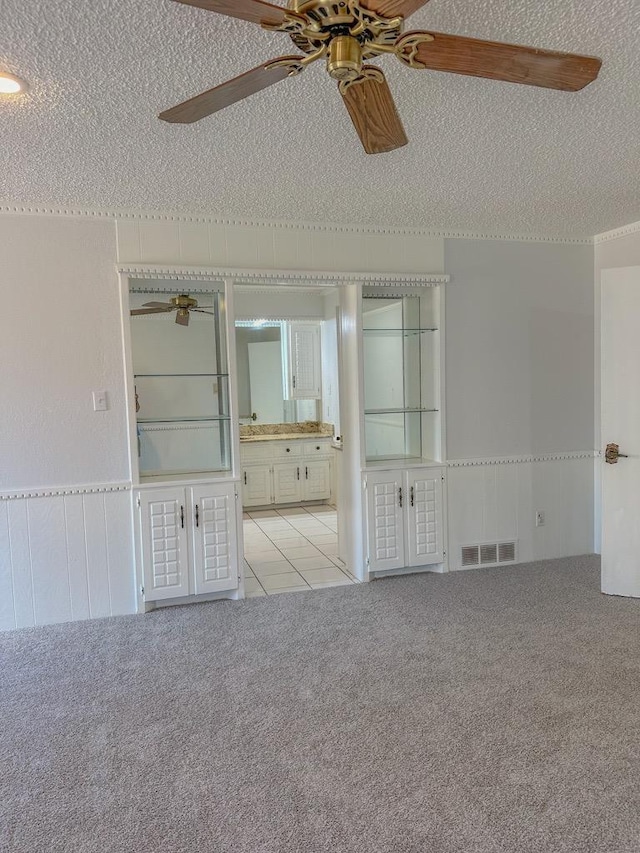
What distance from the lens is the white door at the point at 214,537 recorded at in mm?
3703

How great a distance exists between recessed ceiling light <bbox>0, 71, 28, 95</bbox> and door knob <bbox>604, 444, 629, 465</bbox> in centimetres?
353

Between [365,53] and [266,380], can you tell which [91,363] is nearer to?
[365,53]

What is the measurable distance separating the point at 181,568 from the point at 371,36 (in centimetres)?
308

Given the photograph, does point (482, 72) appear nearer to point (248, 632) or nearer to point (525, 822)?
point (525, 822)

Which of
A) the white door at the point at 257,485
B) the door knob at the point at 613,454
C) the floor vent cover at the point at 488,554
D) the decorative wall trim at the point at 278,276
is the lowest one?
the floor vent cover at the point at 488,554

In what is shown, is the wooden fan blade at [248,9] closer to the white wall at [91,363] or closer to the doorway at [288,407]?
the white wall at [91,363]

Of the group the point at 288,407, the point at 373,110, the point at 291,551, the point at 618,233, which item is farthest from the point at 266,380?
the point at 373,110

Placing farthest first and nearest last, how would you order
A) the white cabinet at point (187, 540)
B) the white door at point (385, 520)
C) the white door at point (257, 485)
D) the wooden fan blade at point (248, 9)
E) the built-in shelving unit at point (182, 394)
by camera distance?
the white door at point (257, 485) < the white door at point (385, 520) < the built-in shelving unit at point (182, 394) < the white cabinet at point (187, 540) < the wooden fan blade at point (248, 9)

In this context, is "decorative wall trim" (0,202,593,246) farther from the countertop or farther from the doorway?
the countertop

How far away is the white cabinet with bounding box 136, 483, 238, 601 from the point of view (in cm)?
361

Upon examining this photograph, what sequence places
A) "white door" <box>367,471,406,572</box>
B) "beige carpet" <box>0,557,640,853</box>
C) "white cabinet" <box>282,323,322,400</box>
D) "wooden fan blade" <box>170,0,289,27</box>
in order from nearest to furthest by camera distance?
"wooden fan blade" <box>170,0,289,27</box> → "beige carpet" <box>0,557,640,853</box> → "white door" <box>367,471,406,572</box> → "white cabinet" <box>282,323,322,400</box>

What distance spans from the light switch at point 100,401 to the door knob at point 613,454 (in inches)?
123

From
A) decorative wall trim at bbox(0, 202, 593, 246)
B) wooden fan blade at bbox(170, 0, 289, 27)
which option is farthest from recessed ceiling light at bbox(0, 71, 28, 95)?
decorative wall trim at bbox(0, 202, 593, 246)

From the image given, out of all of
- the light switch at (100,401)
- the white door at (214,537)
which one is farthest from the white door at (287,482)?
the light switch at (100,401)
